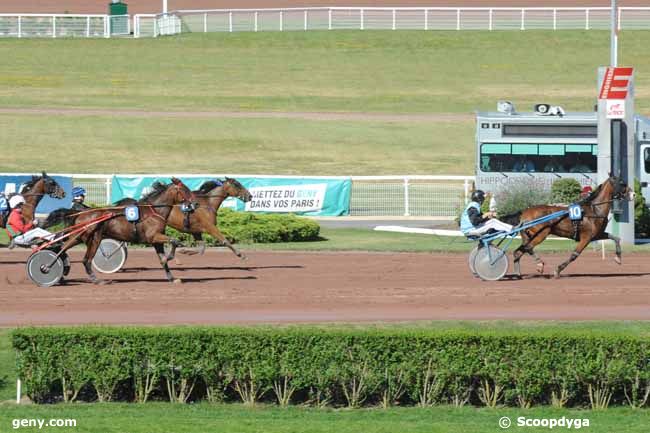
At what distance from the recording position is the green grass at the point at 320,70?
51.1 metres

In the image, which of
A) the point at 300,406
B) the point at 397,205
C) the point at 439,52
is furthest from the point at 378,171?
the point at 300,406

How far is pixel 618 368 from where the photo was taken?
12477 mm

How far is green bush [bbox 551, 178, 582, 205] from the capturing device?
27422 mm

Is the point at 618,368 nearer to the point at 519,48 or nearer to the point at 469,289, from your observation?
the point at 469,289

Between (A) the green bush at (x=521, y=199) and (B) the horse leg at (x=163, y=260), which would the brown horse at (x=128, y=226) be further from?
(A) the green bush at (x=521, y=199)

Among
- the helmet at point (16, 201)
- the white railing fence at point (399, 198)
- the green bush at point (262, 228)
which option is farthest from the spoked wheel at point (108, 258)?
the white railing fence at point (399, 198)

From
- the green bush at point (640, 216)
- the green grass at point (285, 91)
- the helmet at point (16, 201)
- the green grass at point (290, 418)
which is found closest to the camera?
the green grass at point (290, 418)

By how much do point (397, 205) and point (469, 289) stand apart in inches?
526

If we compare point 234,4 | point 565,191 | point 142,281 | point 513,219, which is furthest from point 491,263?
point 234,4

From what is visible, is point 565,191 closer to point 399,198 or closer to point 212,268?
point 399,198

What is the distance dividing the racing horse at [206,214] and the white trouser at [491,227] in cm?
377

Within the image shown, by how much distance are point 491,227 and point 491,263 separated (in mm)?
923

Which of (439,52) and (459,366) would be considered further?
(439,52)

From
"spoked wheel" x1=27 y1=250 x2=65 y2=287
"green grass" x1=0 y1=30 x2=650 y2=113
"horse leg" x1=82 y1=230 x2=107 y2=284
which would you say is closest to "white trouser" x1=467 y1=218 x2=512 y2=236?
"horse leg" x1=82 y1=230 x2=107 y2=284
